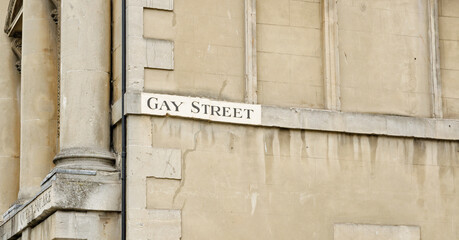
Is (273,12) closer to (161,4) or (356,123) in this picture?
(161,4)

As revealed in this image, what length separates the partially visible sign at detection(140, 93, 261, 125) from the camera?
70.2ft

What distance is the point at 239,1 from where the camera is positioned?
22.6 m

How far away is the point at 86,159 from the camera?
71.2 ft

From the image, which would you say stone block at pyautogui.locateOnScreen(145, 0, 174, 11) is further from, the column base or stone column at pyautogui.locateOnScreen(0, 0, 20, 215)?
stone column at pyautogui.locateOnScreen(0, 0, 20, 215)

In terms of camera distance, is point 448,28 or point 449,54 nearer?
point 449,54

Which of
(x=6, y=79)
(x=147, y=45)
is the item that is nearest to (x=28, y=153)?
(x=6, y=79)

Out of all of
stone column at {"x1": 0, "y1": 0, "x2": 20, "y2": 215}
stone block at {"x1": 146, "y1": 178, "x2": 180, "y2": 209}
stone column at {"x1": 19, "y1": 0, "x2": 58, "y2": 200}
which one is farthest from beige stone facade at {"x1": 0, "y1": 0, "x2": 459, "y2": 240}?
stone column at {"x1": 0, "y1": 0, "x2": 20, "y2": 215}

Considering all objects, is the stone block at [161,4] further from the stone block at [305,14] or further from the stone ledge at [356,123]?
the stone block at [305,14]

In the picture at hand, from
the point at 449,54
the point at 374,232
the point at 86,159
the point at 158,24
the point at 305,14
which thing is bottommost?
the point at 374,232

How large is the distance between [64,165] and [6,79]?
26.2ft

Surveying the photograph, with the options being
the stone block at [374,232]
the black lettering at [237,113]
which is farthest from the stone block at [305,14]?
the stone block at [374,232]

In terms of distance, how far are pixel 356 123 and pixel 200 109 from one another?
9.46 ft

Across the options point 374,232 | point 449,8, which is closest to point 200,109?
point 374,232

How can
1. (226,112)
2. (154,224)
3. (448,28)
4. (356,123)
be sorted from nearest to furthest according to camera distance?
1. (154,224)
2. (226,112)
3. (356,123)
4. (448,28)
